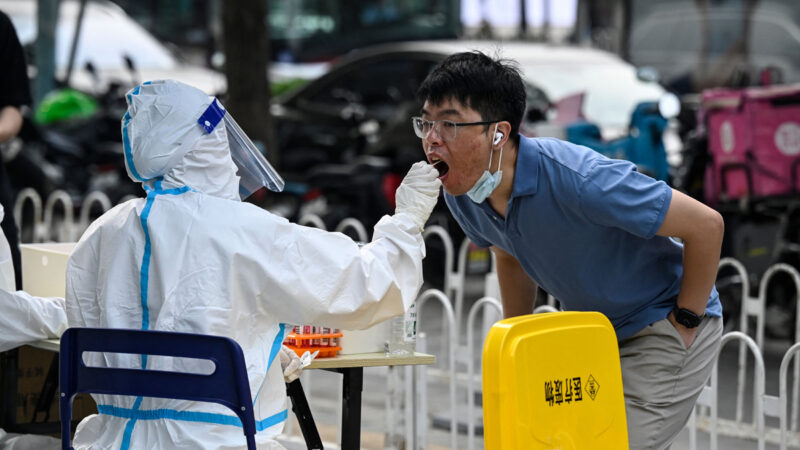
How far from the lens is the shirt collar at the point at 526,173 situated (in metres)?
3.29

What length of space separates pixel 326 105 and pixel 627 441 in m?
8.74

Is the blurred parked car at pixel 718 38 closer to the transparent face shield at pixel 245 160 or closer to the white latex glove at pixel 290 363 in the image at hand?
the transparent face shield at pixel 245 160

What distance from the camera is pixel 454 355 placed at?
5.35 metres

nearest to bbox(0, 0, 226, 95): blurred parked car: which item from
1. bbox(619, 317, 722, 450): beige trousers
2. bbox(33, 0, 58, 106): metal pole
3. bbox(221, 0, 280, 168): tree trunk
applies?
bbox(33, 0, 58, 106): metal pole


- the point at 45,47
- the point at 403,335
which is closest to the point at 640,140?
the point at 403,335

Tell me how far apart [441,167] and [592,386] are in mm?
753

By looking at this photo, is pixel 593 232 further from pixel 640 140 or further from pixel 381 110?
pixel 381 110

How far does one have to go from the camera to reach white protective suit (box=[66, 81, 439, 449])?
3012 mm

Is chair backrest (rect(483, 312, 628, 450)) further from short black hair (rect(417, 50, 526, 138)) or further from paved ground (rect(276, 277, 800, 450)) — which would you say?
paved ground (rect(276, 277, 800, 450))

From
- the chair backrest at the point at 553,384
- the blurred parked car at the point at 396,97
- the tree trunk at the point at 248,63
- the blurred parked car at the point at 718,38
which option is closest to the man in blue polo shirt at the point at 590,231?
the chair backrest at the point at 553,384

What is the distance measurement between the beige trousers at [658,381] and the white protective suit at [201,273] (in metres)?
0.69

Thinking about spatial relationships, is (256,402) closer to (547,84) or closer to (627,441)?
(627,441)

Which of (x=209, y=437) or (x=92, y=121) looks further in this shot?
(x=92, y=121)

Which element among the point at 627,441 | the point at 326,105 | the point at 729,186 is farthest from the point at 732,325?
the point at 326,105
